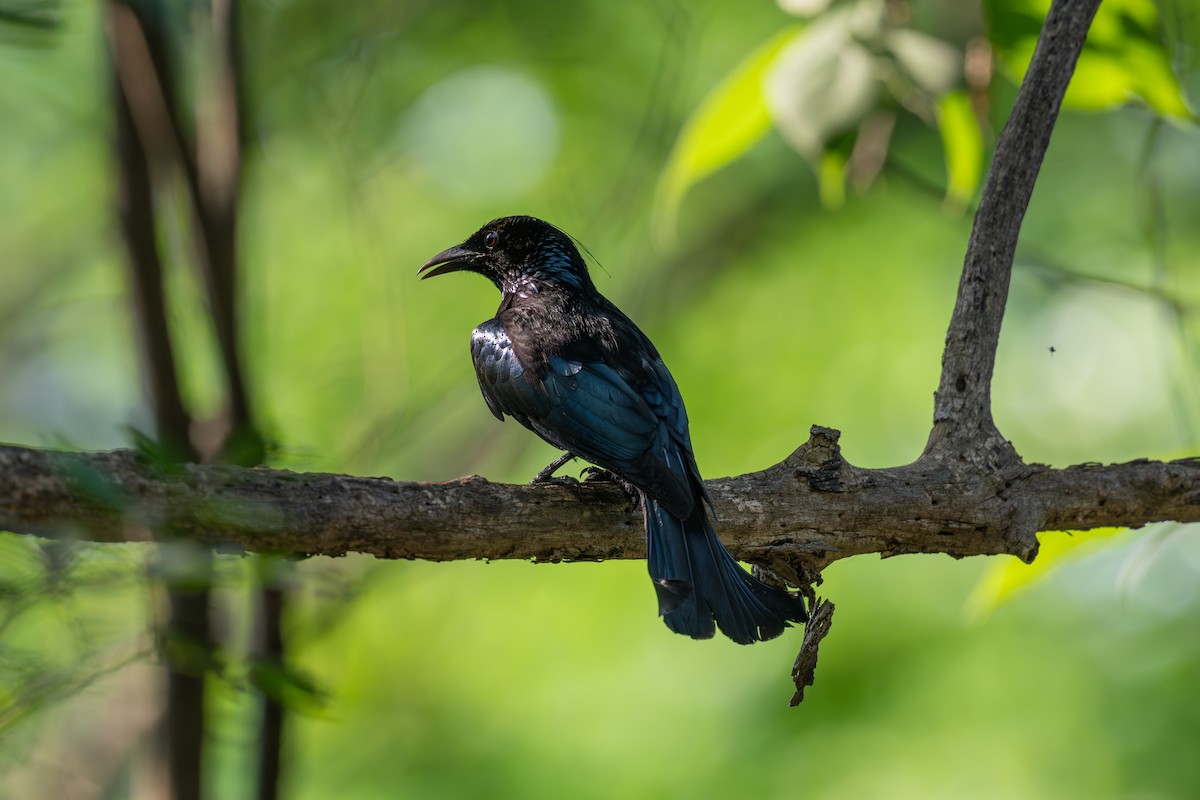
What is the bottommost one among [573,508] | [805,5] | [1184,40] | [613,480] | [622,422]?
[573,508]

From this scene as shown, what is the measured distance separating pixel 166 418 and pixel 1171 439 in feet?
16.5

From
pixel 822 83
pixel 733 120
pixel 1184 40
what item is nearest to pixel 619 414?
pixel 733 120

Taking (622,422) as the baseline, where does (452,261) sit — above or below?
above

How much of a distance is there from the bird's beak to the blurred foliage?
34 centimetres

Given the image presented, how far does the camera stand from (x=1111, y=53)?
2859 millimetres

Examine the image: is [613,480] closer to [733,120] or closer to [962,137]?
[733,120]

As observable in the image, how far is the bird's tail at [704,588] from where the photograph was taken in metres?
2.62

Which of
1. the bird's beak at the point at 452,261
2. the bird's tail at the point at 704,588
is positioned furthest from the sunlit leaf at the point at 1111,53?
the bird's beak at the point at 452,261

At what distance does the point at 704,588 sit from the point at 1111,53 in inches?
64.9

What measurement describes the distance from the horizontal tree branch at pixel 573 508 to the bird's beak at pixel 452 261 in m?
1.72

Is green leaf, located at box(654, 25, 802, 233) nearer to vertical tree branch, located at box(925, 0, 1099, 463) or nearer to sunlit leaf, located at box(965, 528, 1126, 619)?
vertical tree branch, located at box(925, 0, 1099, 463)

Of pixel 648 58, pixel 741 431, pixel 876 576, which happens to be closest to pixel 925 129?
pixel 648 58

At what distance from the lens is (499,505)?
7.87 ft

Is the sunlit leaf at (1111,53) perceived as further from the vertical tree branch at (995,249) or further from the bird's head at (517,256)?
the bird's head at (517,256)
